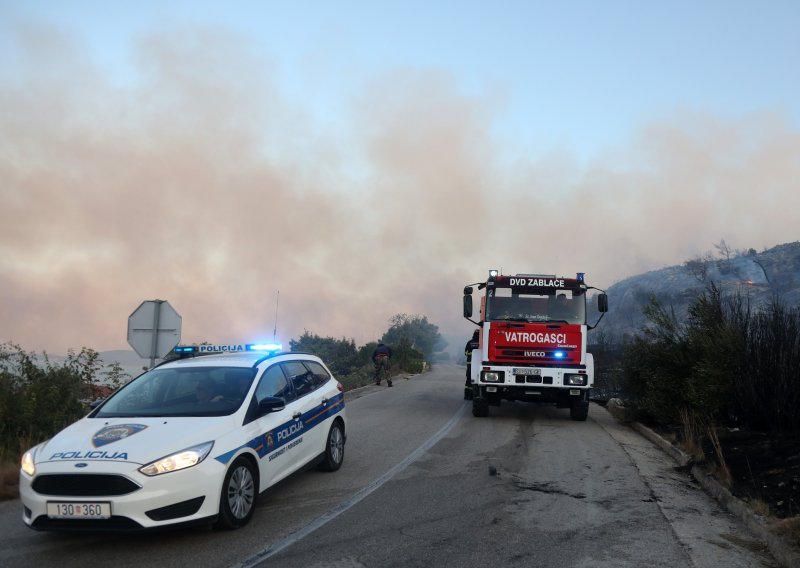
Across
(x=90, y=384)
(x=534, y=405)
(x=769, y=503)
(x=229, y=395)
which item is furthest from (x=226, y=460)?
(x=534, y=405)

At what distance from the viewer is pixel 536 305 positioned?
46.4ft

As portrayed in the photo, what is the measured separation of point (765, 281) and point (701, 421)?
98.5 m

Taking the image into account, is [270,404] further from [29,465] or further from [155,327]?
[155,327]

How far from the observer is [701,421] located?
11227 mm

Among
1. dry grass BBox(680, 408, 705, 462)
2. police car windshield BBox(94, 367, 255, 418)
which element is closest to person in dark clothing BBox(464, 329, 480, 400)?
dry grass BBox(680, 408, 705, 462)

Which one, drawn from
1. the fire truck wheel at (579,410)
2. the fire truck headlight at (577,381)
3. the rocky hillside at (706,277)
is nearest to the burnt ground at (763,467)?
the fire truck headlight at (577,381)

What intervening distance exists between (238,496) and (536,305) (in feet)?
31.3

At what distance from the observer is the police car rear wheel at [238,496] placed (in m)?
5.62

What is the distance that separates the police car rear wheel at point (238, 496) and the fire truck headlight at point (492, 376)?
8203mm

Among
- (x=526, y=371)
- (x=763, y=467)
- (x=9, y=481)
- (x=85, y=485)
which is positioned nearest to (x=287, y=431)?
(x=85, y=485)

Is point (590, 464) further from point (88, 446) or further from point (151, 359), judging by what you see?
point (151, 359)

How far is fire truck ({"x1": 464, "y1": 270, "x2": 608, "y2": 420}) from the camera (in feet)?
44.4

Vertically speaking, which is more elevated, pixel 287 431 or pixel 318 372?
pixel 318 372

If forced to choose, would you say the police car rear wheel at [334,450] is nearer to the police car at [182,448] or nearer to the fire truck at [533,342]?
the police car at [182,448]
